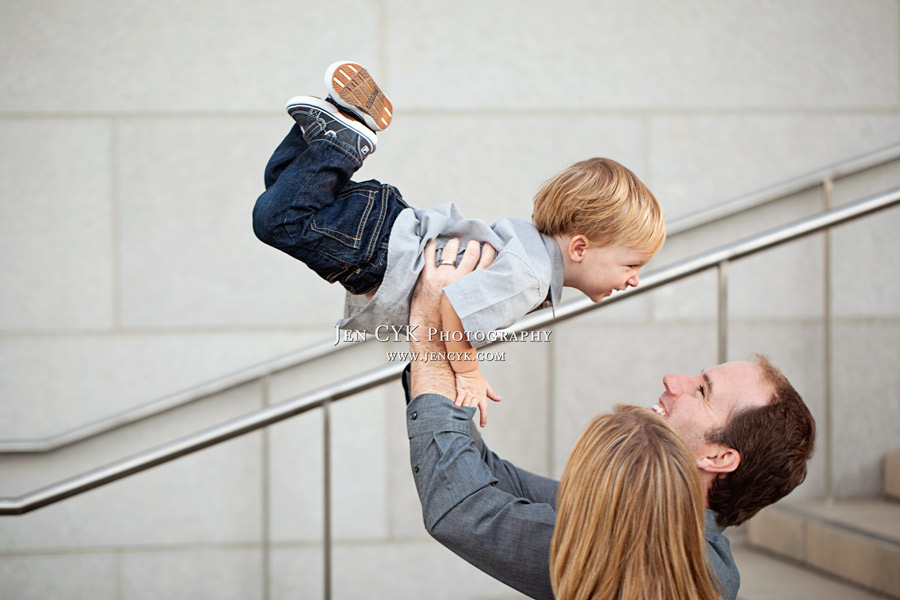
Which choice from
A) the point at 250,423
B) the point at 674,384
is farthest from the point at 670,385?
the point at 250,423

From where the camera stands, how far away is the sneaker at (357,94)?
3.68 feet

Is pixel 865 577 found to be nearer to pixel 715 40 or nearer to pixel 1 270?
pixel 715 40

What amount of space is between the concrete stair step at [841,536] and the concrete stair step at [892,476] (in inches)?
1.3

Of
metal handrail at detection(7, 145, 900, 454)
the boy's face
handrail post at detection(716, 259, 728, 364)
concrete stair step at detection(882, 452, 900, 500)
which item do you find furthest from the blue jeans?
concrete stair step at detection(882, 452, 900, 500)

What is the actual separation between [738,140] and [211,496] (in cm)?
225

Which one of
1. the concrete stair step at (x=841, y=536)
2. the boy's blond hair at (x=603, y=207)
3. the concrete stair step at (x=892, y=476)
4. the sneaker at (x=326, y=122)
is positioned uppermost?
the sneaker at (x=326, y=122)

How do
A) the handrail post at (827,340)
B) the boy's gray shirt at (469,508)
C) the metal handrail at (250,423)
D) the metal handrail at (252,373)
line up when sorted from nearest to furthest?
the boy's gray shirt at (469,508) < the metal handrail at (250,423) < the handrail post at (827,340) < the metal handrail at (252,373)

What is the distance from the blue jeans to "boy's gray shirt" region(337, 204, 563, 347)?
0.11ft

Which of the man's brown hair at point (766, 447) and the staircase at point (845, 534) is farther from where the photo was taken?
the staircase at point (845, 534)

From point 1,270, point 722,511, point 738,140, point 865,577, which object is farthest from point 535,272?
point 1,270

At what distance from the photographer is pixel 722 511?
4.11ft

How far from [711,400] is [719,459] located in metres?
0.09

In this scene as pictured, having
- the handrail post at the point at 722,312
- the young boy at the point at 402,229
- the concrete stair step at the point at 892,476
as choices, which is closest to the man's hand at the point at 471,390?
the young boy at the point at 402,229

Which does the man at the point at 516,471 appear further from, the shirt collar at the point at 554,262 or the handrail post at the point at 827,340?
the handrail post at the point at 827,340
